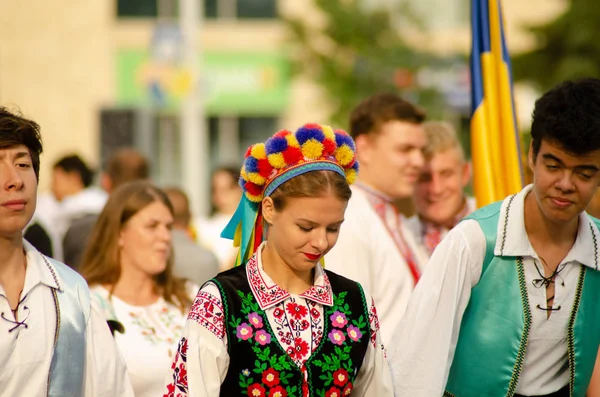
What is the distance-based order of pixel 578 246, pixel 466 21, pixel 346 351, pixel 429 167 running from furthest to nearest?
pixel 466 21
pixel 429 167
pixel 578 246
pixel 346 351

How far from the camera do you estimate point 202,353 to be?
10.9ft

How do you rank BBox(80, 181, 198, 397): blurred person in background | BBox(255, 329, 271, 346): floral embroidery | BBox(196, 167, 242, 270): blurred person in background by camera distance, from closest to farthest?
1. BBox(255, 329, 271, 346): floral embroidery
2. BBox(80, 181, 198, 397): blurred person in background
3. BBox(196, 167, 242, 270): blurred person in background

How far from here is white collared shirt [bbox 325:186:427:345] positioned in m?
4.77

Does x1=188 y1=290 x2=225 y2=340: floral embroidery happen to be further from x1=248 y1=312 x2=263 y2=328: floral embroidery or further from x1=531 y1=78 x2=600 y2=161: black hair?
x1=531 y1=78 x2=600 y2=161: black hair

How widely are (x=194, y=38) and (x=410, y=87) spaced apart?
12.8 ft

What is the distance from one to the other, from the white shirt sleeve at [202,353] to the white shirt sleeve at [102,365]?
27cm

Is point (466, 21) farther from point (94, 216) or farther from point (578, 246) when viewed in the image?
point (578, 246)

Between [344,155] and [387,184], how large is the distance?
165 cm

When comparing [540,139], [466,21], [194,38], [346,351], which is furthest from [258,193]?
[466,21]

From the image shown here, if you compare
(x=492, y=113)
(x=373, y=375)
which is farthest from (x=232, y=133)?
(x=373, y=375)

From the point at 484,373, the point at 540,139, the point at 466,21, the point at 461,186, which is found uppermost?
the point at 466,21

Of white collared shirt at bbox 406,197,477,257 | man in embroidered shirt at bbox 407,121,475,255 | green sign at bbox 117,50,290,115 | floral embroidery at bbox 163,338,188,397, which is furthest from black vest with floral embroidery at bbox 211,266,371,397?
green sign at bbox 117,50,290,115

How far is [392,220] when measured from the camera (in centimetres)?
537

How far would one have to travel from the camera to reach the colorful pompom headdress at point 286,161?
11.9 ft
